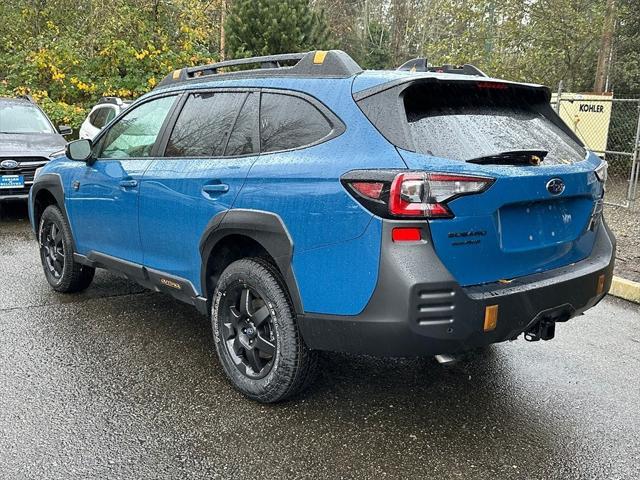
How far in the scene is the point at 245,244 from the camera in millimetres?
3416

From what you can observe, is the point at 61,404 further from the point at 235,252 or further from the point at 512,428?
the point at 512,428

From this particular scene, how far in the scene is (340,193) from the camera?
2.74 m

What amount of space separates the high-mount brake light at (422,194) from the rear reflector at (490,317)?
47 cm

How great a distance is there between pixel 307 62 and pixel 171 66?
53.0 ft

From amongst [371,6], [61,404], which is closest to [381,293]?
[61,404]

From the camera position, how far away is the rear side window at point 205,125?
142 inches

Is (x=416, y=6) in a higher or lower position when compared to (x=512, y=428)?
higher

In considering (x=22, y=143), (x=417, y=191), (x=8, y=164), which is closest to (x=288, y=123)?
(x=417, y=191)

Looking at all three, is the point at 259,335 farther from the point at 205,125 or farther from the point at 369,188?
the point at 205,125

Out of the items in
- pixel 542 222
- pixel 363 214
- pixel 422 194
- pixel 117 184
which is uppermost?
pixel 422 194

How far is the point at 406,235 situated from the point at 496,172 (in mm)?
521

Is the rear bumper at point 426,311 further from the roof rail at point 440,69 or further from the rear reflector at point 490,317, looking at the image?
the roof rail at point 440,69

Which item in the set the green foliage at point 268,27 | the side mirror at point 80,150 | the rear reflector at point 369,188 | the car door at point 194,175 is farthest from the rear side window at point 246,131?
the green foliage at point 268,27

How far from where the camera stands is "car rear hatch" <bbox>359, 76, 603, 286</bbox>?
265cm
